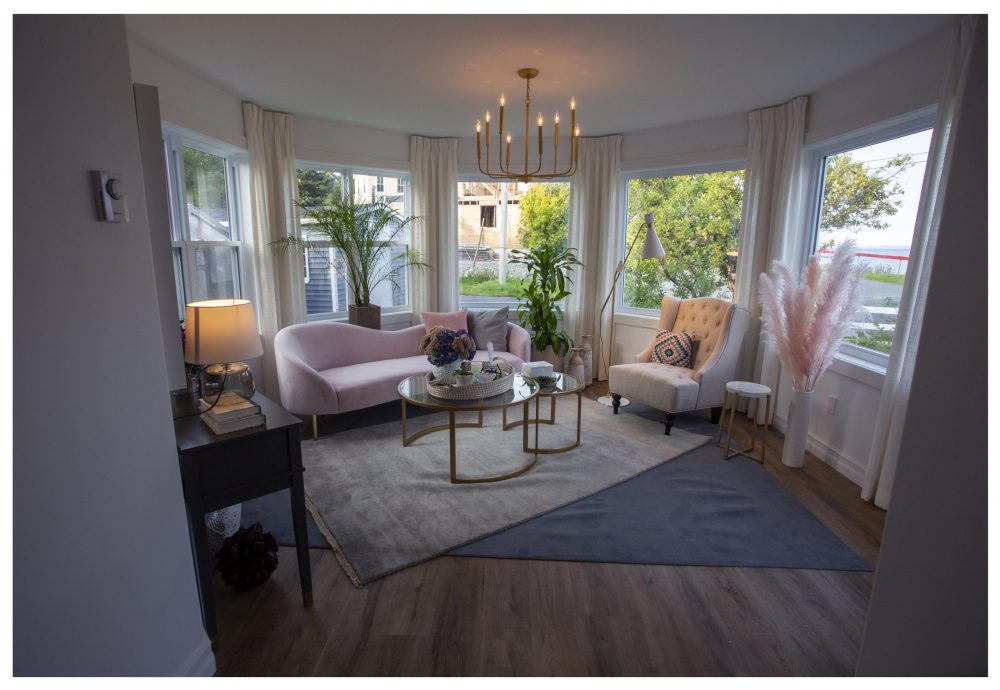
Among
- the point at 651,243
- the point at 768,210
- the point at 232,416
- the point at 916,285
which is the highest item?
the point at 768,210

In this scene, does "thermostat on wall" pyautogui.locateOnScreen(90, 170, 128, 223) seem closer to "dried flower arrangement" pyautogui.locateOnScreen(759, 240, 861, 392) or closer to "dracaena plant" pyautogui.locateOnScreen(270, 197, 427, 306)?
"dracaena plant" pyautogui.locateOnScreen(270, 197, 427, 306)

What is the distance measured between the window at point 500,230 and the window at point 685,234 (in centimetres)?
81

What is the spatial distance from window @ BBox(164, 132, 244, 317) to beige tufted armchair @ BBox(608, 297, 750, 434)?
325 cm

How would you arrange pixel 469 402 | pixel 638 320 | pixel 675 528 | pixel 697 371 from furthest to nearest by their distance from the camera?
pixel 638 320, pixel 697 371, pixel 469 402, pixel 675 528

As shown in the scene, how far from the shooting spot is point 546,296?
16.8 feet

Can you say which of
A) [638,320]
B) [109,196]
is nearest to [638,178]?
[638,320]

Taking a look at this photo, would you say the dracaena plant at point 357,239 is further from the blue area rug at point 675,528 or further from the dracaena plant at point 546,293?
the blue area rug at point 675,528

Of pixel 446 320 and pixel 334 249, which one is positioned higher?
pixel 334 249

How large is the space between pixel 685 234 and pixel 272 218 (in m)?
3.76

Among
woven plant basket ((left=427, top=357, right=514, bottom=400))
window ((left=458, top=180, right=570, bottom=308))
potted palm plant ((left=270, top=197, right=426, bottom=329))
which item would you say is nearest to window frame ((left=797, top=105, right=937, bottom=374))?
woven plant basket ((left=427, top=357, right=514, bottom=400))

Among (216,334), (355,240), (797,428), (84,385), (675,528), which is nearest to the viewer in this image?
(84,385)

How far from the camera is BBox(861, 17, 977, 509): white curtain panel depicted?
2.49 m

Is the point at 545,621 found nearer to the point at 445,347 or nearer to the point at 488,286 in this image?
the point at 445,347

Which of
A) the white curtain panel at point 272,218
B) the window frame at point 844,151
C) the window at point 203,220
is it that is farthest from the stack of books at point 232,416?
the window frame at point 844,151
